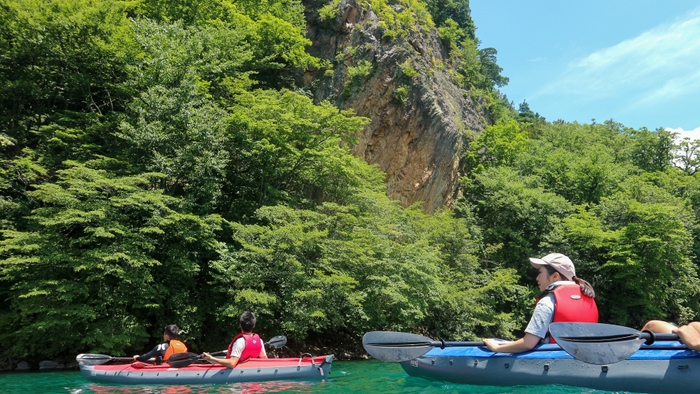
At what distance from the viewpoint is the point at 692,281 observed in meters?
22.3

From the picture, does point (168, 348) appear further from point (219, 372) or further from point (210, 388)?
point (210, 388)

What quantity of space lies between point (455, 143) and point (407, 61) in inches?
197

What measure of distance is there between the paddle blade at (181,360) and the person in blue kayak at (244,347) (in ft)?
0.76

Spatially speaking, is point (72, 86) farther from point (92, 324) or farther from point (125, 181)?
point (92, 324)

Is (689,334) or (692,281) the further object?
(692,281)

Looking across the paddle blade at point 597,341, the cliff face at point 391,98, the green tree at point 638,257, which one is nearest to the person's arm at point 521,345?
the paddle blade at point 597,341

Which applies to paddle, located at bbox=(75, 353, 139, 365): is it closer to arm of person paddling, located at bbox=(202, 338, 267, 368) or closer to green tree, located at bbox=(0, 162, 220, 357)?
arm of person paddling, located at bbox=(202, 338, 267, 368)

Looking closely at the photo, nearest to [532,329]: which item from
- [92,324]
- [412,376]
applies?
[412,376]

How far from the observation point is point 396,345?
256 inches

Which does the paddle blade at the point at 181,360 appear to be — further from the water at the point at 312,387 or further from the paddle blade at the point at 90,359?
the paddle blade at the point at 90,359

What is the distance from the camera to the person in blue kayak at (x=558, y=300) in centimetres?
483

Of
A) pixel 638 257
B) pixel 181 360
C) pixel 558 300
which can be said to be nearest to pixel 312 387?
pixel 181 360

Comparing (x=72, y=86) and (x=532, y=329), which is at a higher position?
(x=72, y=86)

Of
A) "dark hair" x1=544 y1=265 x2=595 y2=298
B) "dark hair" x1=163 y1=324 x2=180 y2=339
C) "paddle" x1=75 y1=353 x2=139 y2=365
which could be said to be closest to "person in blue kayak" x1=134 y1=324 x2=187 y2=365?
"dark hair" x1=163 y1=324 x2=180 y2=339
